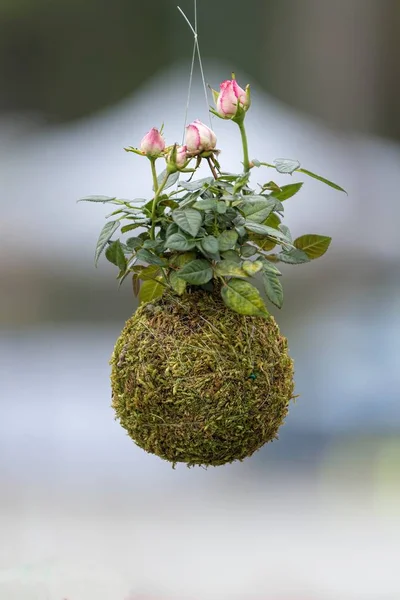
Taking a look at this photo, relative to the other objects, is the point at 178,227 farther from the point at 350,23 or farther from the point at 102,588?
the point at 350,23

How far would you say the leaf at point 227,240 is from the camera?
3.03 ft

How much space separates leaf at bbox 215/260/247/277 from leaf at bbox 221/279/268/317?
2 cm

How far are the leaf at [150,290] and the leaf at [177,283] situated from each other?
15cm

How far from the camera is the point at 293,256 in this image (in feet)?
3.28

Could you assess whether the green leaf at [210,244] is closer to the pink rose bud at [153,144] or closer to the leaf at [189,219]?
the leaf at [189,219]

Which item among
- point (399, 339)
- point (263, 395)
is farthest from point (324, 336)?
point (263, 395)

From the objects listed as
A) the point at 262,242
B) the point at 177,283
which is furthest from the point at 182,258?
the point at 262,242

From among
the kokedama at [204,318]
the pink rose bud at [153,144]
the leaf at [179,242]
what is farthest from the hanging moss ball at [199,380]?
the pink rose bud at [153,144]

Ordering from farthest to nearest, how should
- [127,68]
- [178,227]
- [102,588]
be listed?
[127,68]
[102,588]
[178,227]

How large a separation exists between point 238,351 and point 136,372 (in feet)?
0.47

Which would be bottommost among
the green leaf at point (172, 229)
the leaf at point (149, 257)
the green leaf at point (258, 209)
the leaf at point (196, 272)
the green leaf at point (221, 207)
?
the leaf at point (196, 272)

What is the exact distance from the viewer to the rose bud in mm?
926

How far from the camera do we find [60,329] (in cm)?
331

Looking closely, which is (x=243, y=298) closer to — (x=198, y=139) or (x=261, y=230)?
(x=261, y=230)
